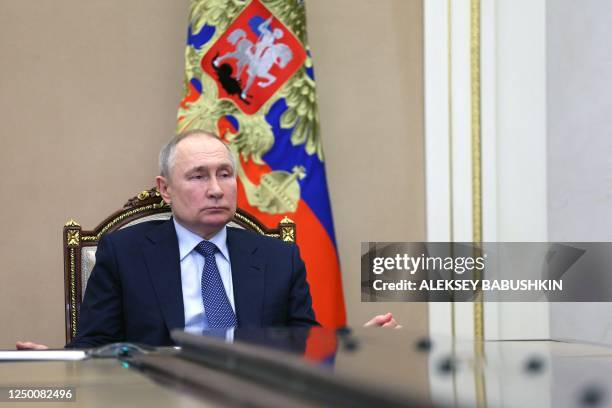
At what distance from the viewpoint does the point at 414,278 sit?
4.42 m

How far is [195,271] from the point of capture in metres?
2.67

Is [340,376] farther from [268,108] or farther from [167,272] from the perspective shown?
[268,108]

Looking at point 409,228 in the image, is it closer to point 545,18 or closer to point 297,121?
point 297,121

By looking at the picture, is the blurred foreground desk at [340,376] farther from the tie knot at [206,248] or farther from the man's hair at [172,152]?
the man's hair at [172,152]

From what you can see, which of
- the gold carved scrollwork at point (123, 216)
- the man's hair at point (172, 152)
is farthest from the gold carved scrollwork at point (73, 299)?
the man's hair at point (172, 152)

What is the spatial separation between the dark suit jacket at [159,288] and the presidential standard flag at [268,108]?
116cm

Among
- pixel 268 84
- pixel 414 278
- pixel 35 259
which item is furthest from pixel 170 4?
pixel 414 278

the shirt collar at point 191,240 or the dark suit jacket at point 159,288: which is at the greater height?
the shirt collar at point 191,240

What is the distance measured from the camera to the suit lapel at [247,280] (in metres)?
2.58

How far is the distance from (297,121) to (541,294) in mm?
1583

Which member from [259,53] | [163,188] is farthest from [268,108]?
[163,188]

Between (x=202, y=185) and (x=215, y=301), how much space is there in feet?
1.31

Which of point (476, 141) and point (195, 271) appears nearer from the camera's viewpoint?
point (195, 271)

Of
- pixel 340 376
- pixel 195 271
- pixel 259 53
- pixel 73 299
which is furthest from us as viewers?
pixel 259 53
